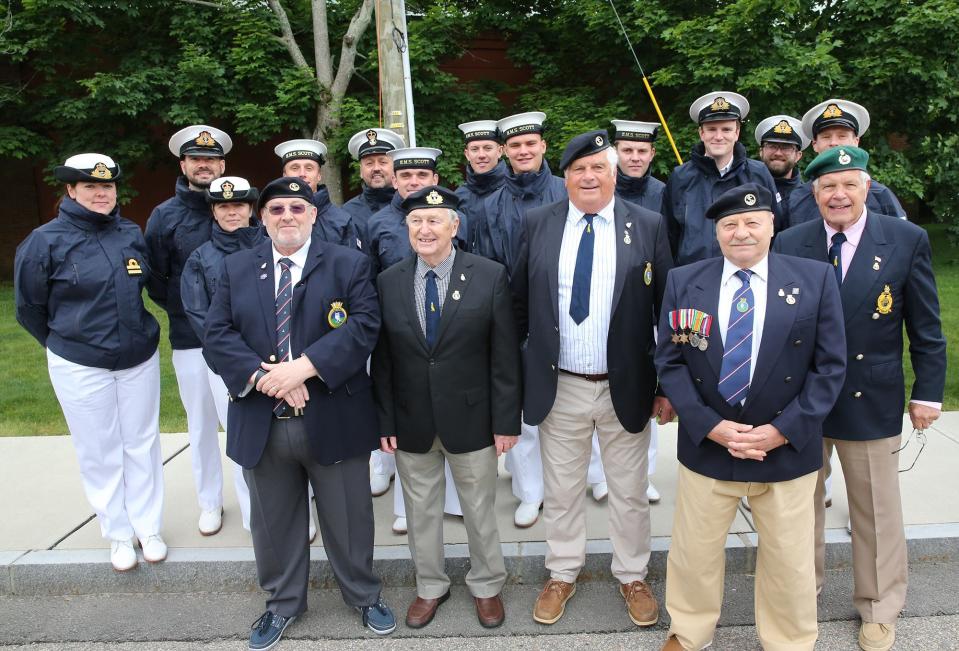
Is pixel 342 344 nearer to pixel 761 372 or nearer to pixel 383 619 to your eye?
pixel 383 619

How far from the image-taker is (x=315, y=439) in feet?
11.6

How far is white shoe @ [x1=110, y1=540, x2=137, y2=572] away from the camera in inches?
166

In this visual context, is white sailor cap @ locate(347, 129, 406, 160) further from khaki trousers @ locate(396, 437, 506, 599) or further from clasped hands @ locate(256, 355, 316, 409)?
khaki trousers @ locate(396, 437, 506, 599)

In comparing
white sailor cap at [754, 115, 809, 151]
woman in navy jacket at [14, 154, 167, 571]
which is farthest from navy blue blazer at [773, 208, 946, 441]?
woman in navy jacket at [14, 154, 167, 571]

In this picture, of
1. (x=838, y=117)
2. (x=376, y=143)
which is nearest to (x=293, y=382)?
(x=376, y=143)

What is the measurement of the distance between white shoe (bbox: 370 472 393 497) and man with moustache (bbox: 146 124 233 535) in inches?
41.0

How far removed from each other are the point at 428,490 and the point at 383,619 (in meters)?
0.68

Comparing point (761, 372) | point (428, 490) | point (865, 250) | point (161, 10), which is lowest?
point (428, 490)

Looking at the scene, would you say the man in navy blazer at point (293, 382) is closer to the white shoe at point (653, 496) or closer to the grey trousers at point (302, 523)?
the grey trousers at point (302, 523)

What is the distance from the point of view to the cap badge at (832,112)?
4.08 m

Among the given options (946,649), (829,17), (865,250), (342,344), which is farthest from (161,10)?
(946,649)

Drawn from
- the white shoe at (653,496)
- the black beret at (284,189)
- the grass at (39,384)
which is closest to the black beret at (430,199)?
the black beret at (284,189)

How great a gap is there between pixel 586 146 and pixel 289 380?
1757 millimetres

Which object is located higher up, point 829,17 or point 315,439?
point 829,17
